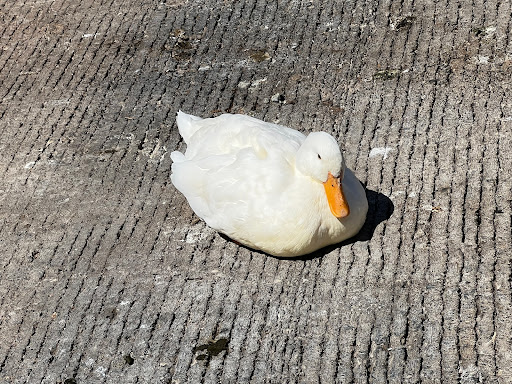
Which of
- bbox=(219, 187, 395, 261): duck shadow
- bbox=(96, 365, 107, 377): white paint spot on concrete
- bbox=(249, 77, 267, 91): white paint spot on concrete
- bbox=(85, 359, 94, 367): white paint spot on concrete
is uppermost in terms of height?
bbox=(96, 365, 107, 377): white paint spot on concrete

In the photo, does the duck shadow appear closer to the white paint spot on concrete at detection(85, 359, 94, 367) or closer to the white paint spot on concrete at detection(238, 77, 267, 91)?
the white paint spot on concrete at detection(85, 359, 94, 367)

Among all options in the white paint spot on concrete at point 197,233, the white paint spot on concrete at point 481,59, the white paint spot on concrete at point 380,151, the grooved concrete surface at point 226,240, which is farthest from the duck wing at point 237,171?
the white paint spot on concrete at point 481,59

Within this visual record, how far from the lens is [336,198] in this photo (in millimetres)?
3979

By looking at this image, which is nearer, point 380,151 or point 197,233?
point 197,233

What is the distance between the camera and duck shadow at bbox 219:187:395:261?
4203 millimetres

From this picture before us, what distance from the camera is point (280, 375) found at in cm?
360

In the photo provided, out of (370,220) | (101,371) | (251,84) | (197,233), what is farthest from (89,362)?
(251,84)

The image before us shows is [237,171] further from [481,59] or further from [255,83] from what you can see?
[481,59]

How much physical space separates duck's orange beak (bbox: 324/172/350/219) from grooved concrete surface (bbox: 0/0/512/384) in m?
0.30

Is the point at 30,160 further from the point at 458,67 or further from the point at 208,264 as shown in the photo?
the point at 458,67

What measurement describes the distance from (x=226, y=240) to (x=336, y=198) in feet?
2.45

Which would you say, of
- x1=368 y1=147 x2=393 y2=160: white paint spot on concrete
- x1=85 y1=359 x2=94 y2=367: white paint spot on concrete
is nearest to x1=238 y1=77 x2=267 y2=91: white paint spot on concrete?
x1=368 y1=147 x2=393 y2=160: white paint spot on concrete

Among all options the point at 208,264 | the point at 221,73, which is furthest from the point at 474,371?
the point at 221,73

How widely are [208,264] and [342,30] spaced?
253 centimetres
